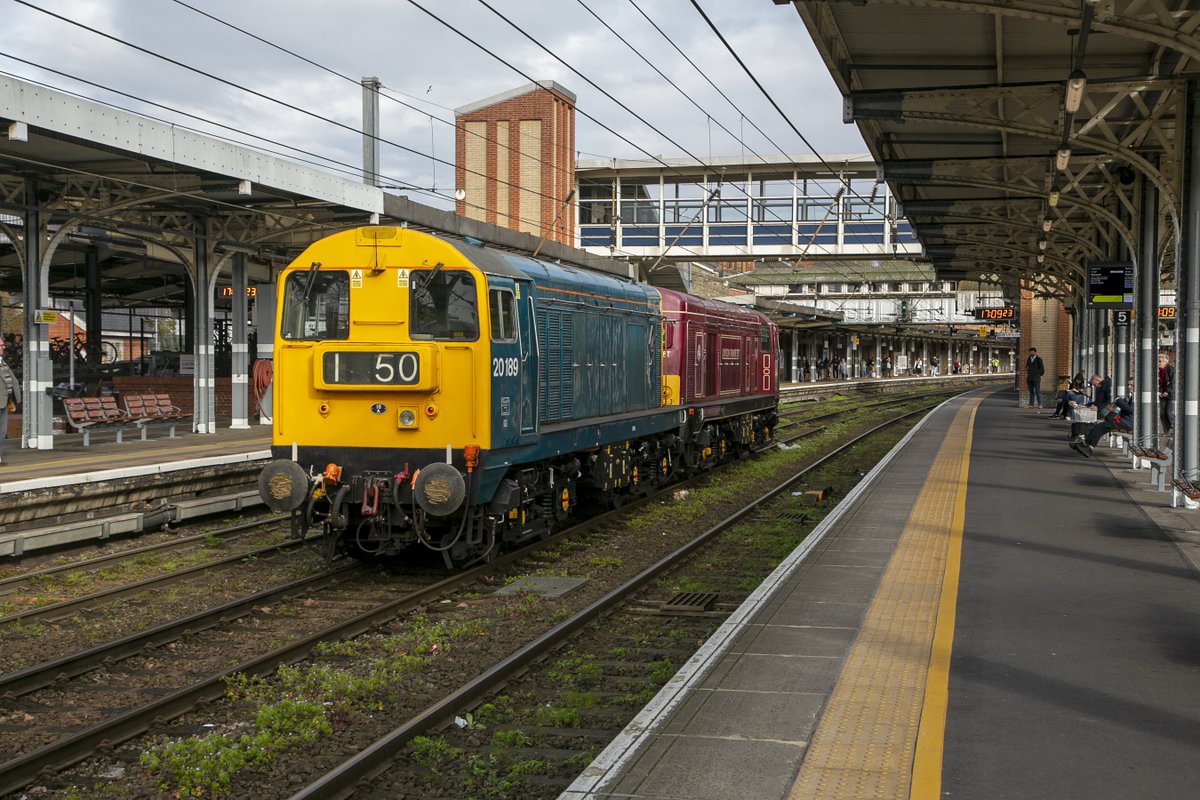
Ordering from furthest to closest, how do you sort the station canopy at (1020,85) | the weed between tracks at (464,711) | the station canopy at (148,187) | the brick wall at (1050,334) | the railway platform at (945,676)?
the brick wall at (1050,334) → the station canopy at (148,187) → the station canopy at (1020,85) → the weed between tracks at (464,711) → the railway platform at (945,676)

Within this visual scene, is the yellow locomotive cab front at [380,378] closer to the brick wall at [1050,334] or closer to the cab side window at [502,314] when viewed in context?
the cab side window at [502,314]

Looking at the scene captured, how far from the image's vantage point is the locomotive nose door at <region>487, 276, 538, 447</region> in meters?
11.3

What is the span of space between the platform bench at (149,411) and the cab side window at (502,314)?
13.2 meters

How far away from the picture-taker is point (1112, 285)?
20719 millimetres

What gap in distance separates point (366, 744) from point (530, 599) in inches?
157

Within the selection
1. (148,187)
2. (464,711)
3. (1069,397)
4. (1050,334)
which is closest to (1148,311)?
(464,711)

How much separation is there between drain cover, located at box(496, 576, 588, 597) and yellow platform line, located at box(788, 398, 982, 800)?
10.1ft

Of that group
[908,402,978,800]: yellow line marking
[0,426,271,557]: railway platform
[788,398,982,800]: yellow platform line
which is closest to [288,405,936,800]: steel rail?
[788,398,982,800]: yellow platform line

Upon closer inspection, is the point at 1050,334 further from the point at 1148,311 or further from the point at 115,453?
the point at 115,453

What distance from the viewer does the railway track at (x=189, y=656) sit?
21.2ft

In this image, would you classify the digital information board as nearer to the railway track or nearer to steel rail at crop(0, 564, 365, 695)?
the railway track

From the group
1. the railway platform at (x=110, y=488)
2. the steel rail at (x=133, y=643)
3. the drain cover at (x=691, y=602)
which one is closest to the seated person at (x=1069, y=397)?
the railway platform at (x=110, y=488)

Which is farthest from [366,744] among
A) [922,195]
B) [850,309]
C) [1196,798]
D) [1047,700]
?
[850,309]

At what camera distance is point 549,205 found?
4488 cm
